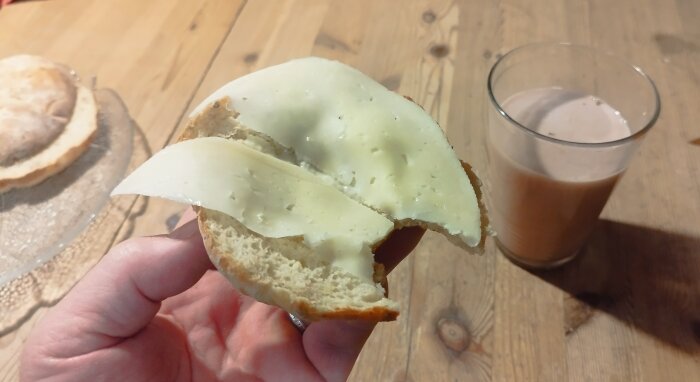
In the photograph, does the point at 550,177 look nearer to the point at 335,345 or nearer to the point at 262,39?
the point at 335,345

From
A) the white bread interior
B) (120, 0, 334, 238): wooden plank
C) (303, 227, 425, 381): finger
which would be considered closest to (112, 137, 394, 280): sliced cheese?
the white bread interior

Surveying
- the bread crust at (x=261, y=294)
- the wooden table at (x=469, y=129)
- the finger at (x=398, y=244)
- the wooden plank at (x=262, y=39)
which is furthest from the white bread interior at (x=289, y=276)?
the wooden plank at (x=262, y=39)

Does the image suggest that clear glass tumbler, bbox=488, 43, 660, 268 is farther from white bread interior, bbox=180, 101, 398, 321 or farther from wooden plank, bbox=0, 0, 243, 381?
wooden plank, bbox=0, 0, 243, 381

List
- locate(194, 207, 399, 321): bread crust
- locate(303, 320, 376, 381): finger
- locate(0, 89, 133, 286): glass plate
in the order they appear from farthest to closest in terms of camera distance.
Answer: locate(0, 89, 133, 286): glass plate
locate(303, 320, 376, 381): finger
locate(194, 207, 399, 321): bread crust

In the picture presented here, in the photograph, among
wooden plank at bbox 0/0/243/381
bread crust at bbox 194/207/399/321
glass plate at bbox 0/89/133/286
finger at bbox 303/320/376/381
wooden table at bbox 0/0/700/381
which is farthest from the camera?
wooden plank at bbox 0/0/243/381

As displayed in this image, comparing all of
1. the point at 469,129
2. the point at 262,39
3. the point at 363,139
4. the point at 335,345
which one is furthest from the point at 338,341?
the point at 262,39

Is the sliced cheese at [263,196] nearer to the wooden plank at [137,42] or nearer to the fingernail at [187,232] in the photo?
the fingernail at [187,232]

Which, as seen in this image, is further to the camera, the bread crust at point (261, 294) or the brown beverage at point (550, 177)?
the brown beverage at point (550, 177)

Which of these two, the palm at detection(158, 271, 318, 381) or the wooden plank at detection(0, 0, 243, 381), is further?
the wooden plank at detection(0, 0, 243, 381)
